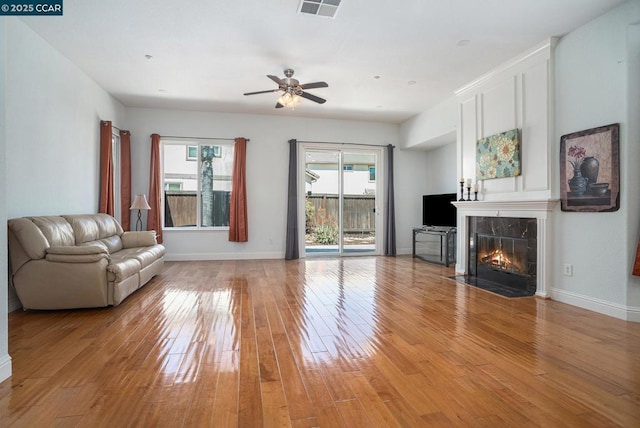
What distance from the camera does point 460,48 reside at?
4.11 meters

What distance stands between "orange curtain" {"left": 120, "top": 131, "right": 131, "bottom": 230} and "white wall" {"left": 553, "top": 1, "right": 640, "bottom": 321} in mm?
6827

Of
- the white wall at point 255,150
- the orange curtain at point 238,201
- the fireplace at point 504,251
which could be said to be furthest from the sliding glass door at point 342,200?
the fireplace at point 504,251

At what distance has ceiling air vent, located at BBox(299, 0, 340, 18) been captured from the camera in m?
3.17

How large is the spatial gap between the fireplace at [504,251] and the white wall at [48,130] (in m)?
5.84

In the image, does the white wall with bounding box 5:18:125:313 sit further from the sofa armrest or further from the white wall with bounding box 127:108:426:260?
the white wall with bounding box 127:108:426:260

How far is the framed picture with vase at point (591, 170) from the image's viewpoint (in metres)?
3.28

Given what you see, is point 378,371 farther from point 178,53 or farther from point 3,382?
point 178,53

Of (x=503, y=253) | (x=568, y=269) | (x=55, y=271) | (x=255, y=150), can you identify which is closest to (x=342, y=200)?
(x=255, y=150)

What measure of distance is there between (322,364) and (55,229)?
3.30 metres

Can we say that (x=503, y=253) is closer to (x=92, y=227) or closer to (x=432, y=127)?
(x=432, y=127)

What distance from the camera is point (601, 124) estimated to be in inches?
134

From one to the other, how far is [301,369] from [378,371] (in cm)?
50

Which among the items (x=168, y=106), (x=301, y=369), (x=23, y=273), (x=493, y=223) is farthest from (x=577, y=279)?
(x=168, y=106)

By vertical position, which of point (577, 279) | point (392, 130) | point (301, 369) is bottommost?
point (301, 369)
